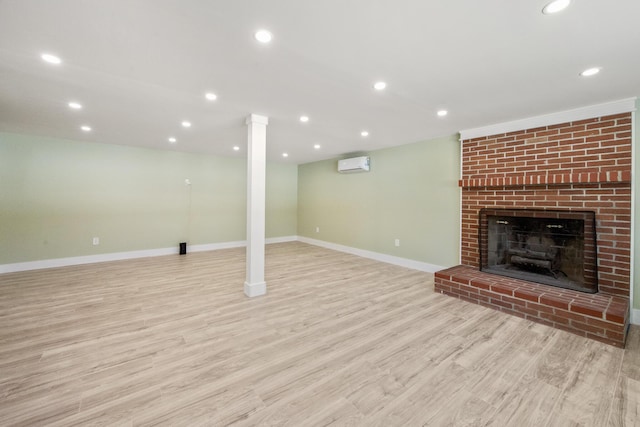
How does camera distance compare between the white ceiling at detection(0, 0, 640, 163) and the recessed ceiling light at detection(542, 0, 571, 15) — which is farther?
the white ceiling at detection(0, 0, 640, 163)

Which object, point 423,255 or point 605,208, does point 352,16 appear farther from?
point 423,255

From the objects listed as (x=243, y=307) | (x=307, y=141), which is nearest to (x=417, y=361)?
(x=243, y=307)

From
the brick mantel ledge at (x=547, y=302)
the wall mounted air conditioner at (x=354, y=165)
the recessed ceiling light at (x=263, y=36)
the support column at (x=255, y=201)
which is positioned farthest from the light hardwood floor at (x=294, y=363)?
the wall mounted air conditioner at (x=354, y=165)

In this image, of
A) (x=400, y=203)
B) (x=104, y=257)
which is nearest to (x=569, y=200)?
(x=400, y=203)

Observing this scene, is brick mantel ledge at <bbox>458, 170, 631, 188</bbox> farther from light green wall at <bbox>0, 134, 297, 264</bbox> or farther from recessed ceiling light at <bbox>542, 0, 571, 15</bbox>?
light green wall at <bbox>0, 134, 297, 264</bbox>

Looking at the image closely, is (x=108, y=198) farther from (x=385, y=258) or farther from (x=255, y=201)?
(x=385, y=258)

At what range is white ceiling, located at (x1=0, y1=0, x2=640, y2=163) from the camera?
57.6 inches

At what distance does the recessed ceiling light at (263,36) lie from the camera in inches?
63.9

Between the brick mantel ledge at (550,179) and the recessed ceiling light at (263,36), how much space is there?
3329mm

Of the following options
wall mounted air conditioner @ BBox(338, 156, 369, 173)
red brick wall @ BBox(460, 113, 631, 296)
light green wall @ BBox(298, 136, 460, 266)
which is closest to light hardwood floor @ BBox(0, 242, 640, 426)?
red brick wall @ BBox(460, 113, 631, 296)

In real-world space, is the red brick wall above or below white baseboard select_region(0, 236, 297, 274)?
above

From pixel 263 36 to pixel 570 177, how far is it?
3.50 meters

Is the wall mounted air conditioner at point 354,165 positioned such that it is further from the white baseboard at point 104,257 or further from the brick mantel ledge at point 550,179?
the white baseboard at point 104,257

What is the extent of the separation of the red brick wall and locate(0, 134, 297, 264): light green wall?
5.34m
